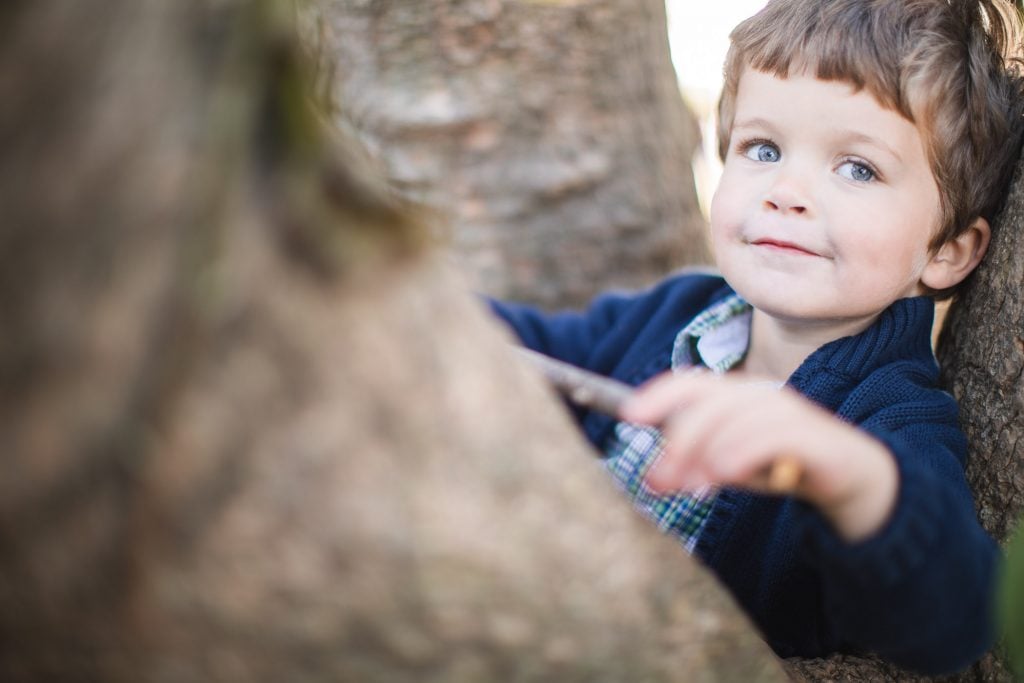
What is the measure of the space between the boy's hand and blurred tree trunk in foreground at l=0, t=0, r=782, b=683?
171 millimetres

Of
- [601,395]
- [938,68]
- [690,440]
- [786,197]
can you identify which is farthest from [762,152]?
[690,440]

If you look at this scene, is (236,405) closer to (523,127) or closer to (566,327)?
(566,327)

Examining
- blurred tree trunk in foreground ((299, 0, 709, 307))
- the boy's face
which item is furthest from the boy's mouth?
blurred tree trunk in foreground ((299, 0, 709, 307))

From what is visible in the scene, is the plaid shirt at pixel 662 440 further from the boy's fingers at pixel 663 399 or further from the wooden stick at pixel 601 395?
the boy's fingers at pixel 663 399

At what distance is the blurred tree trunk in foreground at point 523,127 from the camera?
2654 mm

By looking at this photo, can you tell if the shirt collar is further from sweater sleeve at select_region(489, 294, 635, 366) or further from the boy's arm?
the boy's arm

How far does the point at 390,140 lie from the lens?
2.71 metres

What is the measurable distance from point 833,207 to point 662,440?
582 mm

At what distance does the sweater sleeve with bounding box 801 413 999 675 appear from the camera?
3.78ft

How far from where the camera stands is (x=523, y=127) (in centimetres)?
274

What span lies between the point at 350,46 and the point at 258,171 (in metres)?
2.07

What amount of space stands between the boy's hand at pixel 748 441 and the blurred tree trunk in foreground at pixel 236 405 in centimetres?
17

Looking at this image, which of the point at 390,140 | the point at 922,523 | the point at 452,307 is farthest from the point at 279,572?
the point at 390,140

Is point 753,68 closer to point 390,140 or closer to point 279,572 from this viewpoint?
point 390,140
